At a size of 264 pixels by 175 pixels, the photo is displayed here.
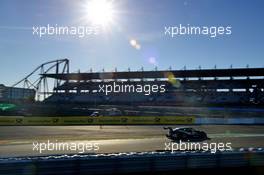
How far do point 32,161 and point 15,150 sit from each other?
1027 cm

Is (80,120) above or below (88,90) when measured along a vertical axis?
below

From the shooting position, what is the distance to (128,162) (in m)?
13.0

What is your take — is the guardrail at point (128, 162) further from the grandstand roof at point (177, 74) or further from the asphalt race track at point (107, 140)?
the grandstand roof at point (177, 74)

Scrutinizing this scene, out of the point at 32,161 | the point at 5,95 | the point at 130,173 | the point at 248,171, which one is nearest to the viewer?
the point at 32,161

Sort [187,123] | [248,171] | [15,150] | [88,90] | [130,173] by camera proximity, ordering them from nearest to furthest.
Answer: [130,173], [248,171], [15,150], [187,123], [88,90]

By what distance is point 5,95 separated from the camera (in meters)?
98.3

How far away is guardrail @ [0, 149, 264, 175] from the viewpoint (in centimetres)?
1188

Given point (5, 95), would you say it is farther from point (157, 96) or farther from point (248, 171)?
point (248, 171)

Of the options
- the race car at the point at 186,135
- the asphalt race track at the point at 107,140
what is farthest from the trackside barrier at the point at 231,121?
the race car at the point at 186,135

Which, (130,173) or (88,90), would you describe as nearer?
(130,173)

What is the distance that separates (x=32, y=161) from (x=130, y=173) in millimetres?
3125

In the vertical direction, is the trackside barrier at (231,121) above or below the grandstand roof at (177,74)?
below

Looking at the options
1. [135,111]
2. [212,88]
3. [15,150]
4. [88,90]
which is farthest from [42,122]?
[212,88]

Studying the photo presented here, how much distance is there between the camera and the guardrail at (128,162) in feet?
39.0
